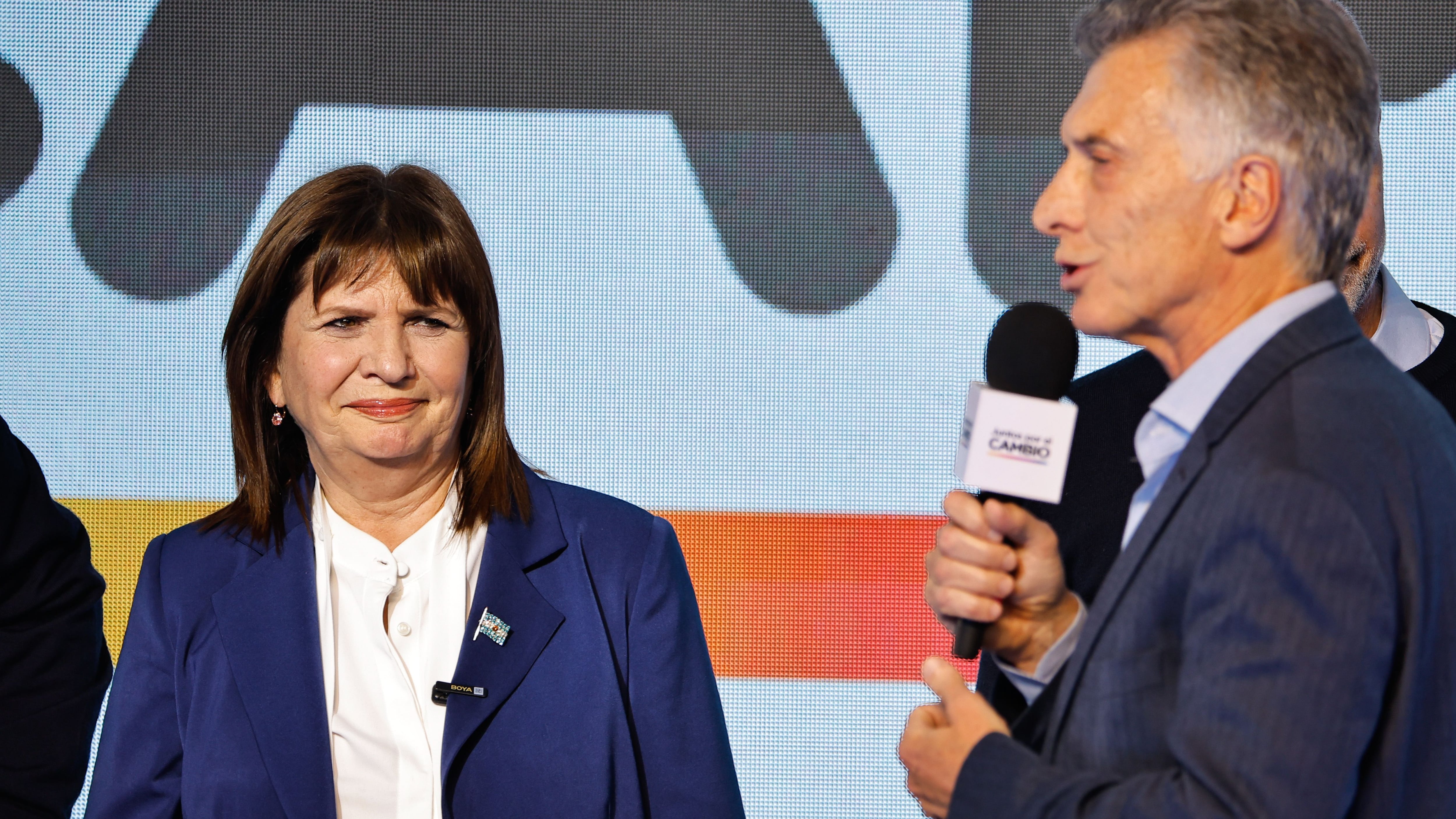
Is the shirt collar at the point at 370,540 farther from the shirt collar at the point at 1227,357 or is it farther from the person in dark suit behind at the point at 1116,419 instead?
the shirt collar at the point at 1227,357

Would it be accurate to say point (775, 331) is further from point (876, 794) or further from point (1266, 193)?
point (1266, 193)

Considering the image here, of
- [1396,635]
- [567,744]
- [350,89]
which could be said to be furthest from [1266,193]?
[350,89]

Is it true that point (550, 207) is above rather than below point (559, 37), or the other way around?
below

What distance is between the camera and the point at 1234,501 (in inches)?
34.8

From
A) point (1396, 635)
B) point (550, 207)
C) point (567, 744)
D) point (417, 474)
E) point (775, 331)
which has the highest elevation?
point (550, 207)

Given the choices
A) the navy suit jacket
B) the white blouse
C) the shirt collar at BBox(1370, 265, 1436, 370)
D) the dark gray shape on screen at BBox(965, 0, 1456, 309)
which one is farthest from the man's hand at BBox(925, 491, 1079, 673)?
the dark gray shape on screen at BBox(965, 0, 1456, 309)

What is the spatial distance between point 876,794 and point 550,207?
165 centimetres

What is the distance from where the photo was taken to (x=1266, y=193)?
0.98 metres

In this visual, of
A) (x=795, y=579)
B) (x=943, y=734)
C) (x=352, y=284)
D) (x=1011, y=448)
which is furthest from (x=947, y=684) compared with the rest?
(x=795, y=579)

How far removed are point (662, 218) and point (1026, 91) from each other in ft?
3.10

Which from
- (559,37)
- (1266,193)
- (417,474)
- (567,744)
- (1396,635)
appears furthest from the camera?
(559,37)

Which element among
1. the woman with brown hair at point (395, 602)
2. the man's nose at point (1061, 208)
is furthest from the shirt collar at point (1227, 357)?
the woman with brown hair at point (395, 602)

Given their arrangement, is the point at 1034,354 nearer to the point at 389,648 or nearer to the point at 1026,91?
the point at 389,648

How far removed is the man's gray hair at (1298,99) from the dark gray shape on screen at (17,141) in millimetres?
2861
